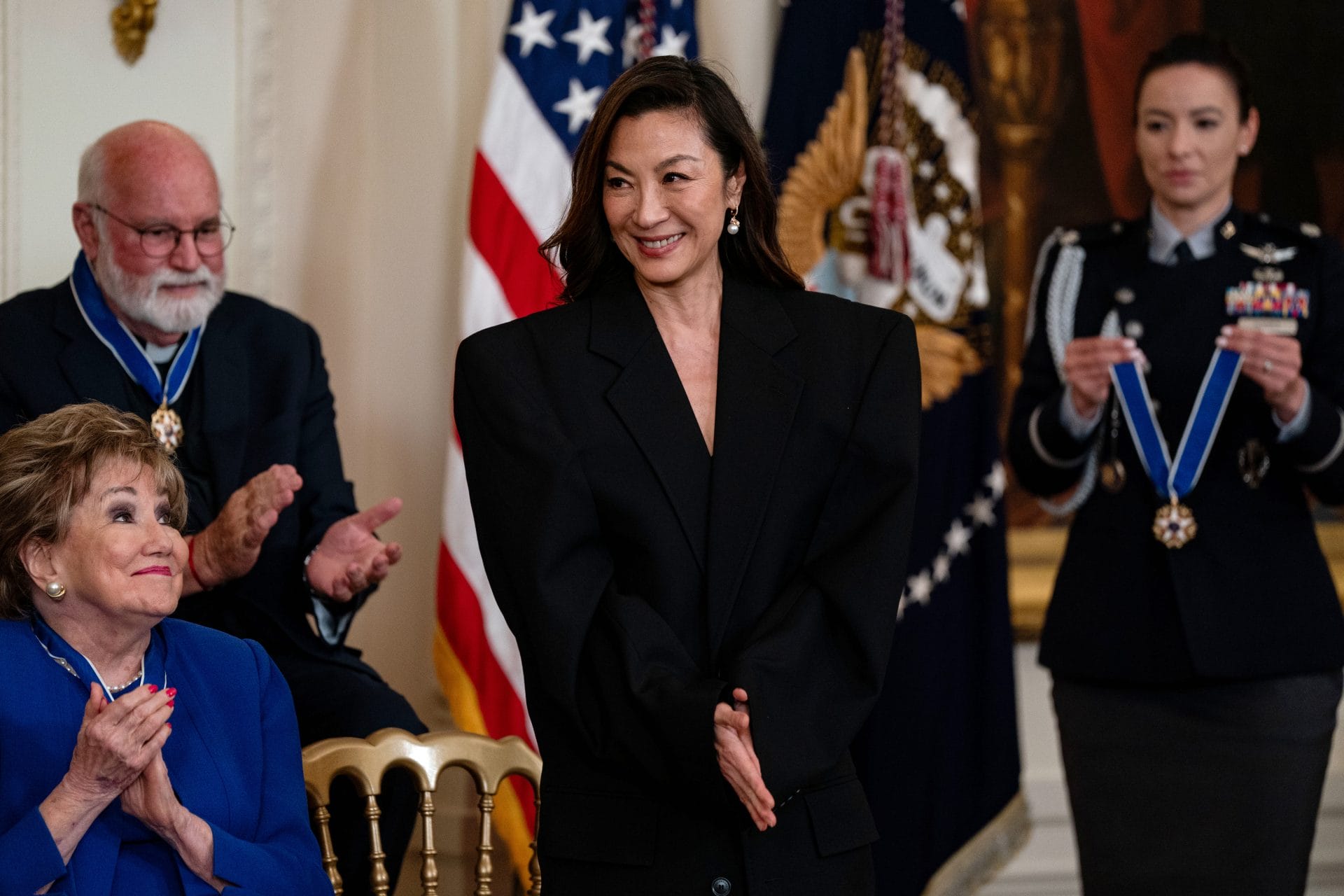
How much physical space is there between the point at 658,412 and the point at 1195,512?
1.62 meters

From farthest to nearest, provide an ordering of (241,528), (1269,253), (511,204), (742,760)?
1. (511,204)
2. (1269,253)
3. (241,528)
4. (742,760)

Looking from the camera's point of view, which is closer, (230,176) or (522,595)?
(522,595)

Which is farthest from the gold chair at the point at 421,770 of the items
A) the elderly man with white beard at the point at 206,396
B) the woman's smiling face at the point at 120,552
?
the elderly man with white beard at the point at 206,396

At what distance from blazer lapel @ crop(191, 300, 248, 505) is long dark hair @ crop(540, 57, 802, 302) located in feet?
4.36

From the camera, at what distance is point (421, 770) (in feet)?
8.17

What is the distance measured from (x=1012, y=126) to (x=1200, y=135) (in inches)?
66.1

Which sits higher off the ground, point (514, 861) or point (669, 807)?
point (669, 807)

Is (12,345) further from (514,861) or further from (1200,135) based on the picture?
(1200,135)

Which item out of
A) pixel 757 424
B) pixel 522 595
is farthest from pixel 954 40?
pixel 522 595

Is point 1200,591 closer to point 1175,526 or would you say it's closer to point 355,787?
point 1175,526

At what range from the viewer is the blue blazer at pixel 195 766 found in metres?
2.19

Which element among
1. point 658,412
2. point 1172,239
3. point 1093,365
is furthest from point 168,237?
point 1172,239

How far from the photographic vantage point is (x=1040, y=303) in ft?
12.1

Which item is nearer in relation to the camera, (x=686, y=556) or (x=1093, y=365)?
(x=686, y=556)
